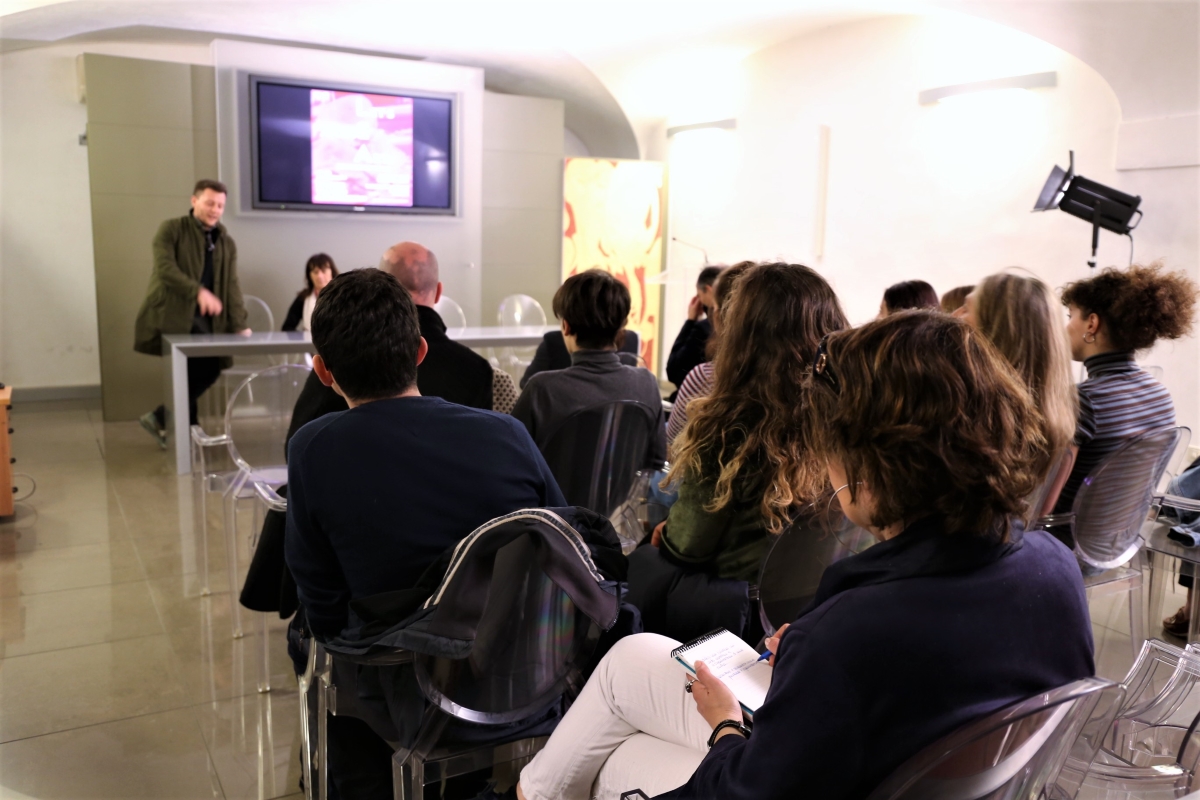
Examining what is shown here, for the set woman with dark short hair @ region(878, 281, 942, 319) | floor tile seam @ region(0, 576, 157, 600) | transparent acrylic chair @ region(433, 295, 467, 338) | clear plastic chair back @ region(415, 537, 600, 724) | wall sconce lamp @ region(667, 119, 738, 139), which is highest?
wall sconce lamp @ region(667, 119, 738, 139)

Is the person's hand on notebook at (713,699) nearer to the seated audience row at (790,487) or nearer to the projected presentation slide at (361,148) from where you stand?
the seated audience row at (790,487)

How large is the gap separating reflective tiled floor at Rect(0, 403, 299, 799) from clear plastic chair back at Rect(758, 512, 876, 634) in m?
1.25

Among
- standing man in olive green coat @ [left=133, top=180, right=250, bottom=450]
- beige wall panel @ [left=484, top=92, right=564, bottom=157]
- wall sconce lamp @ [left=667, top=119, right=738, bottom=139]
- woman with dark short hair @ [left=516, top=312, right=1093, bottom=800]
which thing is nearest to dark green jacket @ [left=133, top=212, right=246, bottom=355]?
standing man in olive green coat @ [left=133, top=180, right=250, bottom=450]

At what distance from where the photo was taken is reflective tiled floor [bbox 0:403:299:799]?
2.12 metres

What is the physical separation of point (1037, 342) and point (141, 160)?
566 centimetres

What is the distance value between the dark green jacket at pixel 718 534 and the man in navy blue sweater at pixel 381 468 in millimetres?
315

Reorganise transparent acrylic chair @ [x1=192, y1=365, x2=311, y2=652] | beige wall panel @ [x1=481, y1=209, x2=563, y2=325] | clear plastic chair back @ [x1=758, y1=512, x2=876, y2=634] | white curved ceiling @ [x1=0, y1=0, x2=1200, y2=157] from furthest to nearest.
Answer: beige wall panel @ [x1=481, y1=209, x2=563, y2=325] < white curved ceiling @ [x1=0, y1=0, x2=1200, y2=157] < transparent acrylic chair @ [x1=192, y1=365, x2=311, y2=652] < clear plastic chair back @ [x1=758, y1=512, x2=876, y2=634]

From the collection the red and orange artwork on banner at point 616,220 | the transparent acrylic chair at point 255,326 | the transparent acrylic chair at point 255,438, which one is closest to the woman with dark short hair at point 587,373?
the transparent acrylic chair at point 255,438

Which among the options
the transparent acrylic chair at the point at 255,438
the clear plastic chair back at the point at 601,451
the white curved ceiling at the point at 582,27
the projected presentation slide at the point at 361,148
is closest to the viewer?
the clear plastic chair back at the point at 601,451

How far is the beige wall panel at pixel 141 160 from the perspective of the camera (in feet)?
19.0

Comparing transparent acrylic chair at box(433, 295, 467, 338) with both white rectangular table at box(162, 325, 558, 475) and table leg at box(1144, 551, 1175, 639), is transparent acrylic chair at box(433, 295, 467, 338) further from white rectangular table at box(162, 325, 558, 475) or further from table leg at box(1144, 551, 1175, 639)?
table leg at box(1144, 551, 1175, 639)

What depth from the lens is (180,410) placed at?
15.9 ft

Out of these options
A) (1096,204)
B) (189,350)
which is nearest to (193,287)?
(189,350)

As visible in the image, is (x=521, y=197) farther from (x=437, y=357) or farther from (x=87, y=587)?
(x=437, y=357)
